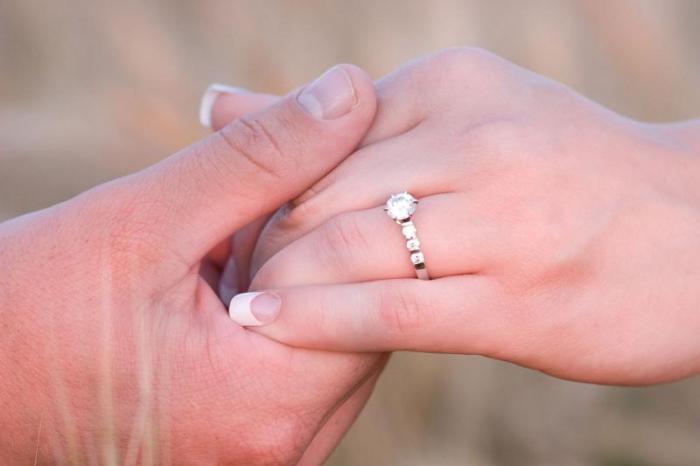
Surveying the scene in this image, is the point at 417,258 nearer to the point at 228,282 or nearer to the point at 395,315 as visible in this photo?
the point at 395,315

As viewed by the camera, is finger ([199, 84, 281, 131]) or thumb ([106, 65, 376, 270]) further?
finger ([199, 84, 281, 131])

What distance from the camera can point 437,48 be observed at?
2156 mm

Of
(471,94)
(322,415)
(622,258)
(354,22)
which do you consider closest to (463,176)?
(471,94)

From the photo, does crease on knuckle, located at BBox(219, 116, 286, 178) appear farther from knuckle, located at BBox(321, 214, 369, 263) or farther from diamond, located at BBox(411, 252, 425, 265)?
diamond, located at BBox(411, 252, 425, 265)

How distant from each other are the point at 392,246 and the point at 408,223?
41mm

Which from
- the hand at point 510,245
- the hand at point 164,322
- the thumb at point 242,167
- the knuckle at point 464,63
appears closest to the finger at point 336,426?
the hand at point 164,322

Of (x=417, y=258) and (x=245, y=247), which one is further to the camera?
(x=245, y=247)

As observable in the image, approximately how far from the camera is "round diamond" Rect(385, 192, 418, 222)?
132 centimetres

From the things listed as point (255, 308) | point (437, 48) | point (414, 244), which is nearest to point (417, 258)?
point (414, 244)

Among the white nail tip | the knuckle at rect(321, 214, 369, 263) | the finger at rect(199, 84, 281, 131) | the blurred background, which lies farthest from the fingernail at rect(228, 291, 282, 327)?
the blurred background

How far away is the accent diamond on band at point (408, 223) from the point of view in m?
1.31

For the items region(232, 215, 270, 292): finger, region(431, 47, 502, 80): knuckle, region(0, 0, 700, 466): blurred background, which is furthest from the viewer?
region(0, 0, 700, 466): blurred background

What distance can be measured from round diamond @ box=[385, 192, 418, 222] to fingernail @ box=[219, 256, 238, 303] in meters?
0.40

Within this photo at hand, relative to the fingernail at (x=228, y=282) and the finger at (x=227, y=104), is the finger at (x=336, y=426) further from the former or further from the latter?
the finger at (x=227, y=104)
